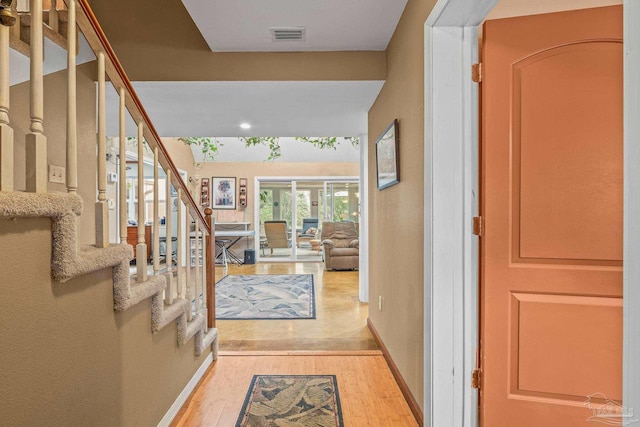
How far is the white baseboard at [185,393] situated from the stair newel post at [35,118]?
55.0 inches

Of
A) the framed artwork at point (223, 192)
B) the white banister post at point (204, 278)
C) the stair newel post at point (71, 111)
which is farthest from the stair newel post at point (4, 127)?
the framed artwork at point (223, 192)

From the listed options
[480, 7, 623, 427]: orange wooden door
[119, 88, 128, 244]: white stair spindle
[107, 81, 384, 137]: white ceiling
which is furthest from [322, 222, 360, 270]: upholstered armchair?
[119, 88, 128, 244]: white stair spindle

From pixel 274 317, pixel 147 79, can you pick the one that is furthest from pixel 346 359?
pixel 147 79

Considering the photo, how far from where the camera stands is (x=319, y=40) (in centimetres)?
249

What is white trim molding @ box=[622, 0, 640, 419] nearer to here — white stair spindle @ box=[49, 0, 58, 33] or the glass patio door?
white stair spindle @ box=[49, 0, 58, 33]

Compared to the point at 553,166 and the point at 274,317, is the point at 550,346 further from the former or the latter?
the point at 274,317

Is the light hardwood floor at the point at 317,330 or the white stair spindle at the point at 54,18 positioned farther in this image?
the light hardwood floor at the point at 317,330

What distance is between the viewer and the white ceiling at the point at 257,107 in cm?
279

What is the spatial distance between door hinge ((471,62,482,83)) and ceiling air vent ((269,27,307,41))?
3.91ft

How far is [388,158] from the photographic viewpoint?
8.33ft

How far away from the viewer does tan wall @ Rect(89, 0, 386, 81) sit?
2.66m

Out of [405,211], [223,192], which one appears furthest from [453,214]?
[223,192]

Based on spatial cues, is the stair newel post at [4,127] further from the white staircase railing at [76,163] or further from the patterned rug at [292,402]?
the patterned rug at [292,402]

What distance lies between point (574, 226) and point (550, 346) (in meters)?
0.52
